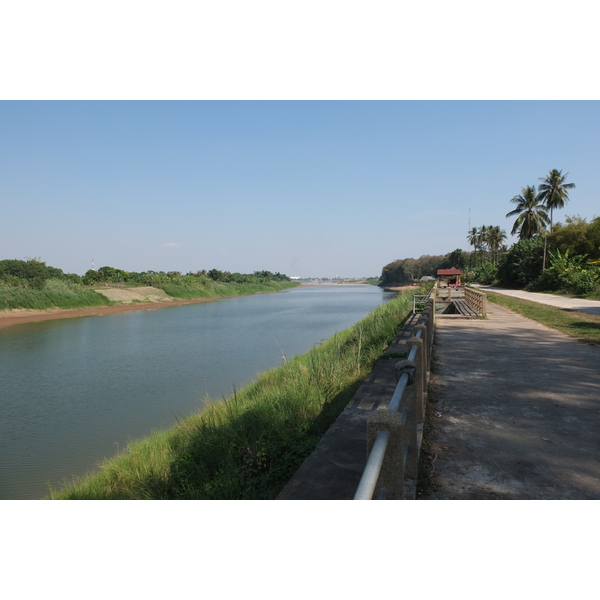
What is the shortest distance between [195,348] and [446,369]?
13.8 m

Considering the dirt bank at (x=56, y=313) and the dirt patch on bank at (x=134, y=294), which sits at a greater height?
the dirt patch on bank at (x=134, y=294)

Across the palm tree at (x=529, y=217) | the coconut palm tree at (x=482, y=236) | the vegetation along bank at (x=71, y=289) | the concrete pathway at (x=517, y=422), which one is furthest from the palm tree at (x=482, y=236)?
the concrete pathway at (x=517, y=422)

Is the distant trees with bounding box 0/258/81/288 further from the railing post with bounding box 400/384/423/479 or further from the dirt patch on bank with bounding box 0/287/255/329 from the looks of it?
the railing post with bounding box 400/384/423/479

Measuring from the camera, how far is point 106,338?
2194cm

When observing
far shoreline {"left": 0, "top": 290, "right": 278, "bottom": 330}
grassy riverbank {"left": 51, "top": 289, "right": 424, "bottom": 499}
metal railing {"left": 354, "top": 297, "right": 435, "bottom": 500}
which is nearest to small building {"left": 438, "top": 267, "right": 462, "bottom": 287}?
grassy riverbank {"left": 51, "top": 289, "right": 424, "bottom": 499}

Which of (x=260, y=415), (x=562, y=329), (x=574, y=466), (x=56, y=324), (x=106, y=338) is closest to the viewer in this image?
(x=574, y=466)

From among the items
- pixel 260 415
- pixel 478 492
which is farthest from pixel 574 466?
pixel 260 415

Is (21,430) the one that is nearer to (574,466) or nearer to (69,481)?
(69,481)

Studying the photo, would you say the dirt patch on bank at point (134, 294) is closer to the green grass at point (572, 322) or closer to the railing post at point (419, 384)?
the green grass at point (572, 322)

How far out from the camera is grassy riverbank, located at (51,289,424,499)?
4590 mm

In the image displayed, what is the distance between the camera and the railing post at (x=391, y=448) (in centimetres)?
214

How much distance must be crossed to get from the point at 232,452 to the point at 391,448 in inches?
144

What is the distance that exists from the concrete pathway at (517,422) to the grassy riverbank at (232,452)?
5.58ft

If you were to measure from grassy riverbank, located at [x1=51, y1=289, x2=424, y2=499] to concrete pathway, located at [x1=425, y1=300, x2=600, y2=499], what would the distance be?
1701mm
